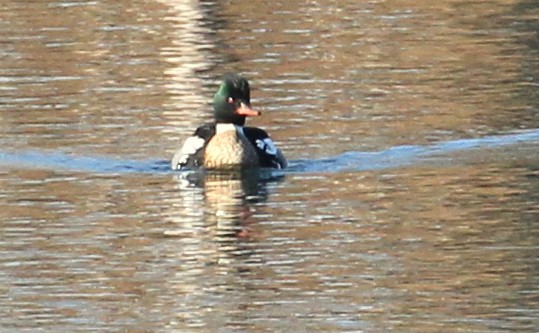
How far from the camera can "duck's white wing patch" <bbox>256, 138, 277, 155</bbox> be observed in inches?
705

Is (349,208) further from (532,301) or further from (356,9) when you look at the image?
(356,9)

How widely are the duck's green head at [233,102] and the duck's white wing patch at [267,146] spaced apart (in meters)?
0.46

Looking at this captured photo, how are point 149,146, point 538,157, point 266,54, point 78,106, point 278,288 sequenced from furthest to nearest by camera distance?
point 266,54
point 78,106
point 149,146
point 538,157
point 278,288

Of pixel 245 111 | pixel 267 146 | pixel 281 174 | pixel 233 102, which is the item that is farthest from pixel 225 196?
pixel 233 102

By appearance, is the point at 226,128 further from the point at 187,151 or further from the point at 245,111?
the point at 187,151

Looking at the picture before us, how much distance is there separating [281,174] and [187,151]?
35.8 inches

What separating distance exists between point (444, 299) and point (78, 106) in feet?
32.5

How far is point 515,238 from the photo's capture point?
45.4ft

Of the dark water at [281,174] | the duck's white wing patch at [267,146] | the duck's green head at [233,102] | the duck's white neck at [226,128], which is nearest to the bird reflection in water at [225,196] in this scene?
the dark water at [281,174]

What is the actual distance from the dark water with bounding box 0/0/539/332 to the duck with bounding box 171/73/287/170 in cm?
19

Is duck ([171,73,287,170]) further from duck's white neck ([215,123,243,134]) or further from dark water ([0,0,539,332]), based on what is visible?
dark water ([0,0,539,332])

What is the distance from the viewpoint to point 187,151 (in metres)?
18.2

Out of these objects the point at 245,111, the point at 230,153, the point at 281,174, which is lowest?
the point at 281,174

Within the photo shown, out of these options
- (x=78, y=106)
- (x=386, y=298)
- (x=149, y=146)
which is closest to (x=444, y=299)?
(x=386, y=298)
